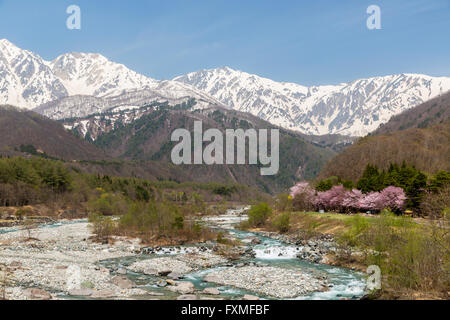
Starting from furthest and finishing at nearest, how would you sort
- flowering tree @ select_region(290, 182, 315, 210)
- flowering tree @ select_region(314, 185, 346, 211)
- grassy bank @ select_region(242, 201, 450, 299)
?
flowering tree @ select_region(290, 182, 315, 210) → flowering tree @ select_region(314, 185, 346, 211) → grassy bank @ select_region(242, 201, 450, 299)

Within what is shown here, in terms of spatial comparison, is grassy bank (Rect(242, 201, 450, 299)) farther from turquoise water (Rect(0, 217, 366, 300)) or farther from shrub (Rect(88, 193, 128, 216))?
shrub (Rect(88, 193, 128, 216))

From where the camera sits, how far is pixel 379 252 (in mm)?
44219

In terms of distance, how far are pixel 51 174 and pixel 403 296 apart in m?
167

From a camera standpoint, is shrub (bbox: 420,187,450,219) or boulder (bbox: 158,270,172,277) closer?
shrub (bbox: 420,187,450,219)

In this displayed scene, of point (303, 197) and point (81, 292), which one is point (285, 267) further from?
point (303, 197)

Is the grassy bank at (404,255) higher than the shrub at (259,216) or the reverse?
higher

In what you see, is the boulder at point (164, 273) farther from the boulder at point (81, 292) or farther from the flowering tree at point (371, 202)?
the flowering tree at point (371, 202)

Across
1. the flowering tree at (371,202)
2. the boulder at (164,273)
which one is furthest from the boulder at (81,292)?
the flowering tree at (371,202)

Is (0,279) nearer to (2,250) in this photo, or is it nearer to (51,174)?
(2,250)

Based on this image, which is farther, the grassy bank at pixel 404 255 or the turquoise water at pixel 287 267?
the turquoise water at pixel 287 267

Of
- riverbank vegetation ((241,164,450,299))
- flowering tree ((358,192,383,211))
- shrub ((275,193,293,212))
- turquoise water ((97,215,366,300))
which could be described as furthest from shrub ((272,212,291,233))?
turquoise water ((97,215,366,300))

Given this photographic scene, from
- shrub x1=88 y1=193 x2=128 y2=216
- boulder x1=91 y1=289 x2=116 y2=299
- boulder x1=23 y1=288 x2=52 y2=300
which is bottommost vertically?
shrub x1=88 y1=193 x2=128 y2=216

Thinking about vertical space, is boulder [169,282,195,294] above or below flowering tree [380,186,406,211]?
below
